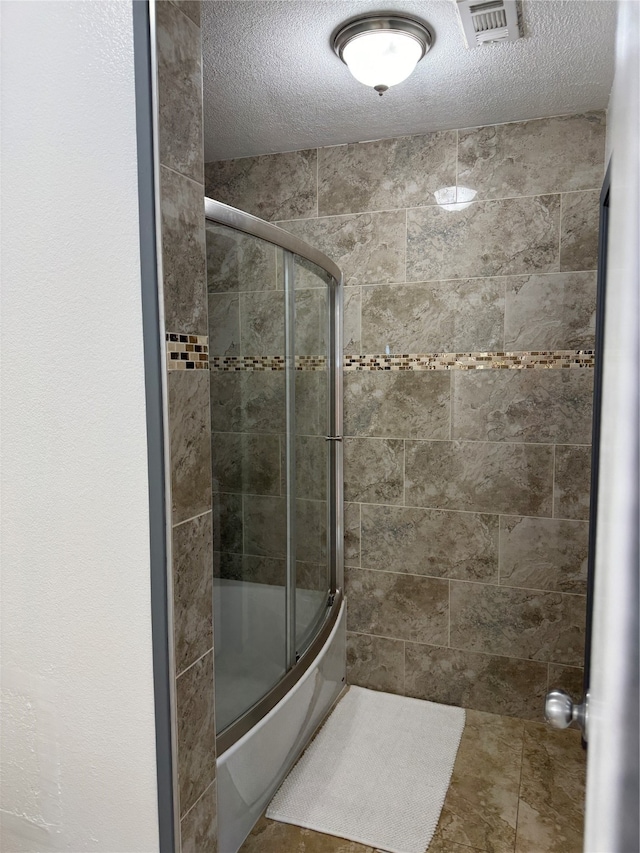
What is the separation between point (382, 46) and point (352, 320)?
1.08 meters

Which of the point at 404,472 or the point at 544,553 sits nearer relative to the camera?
the point at 544,553

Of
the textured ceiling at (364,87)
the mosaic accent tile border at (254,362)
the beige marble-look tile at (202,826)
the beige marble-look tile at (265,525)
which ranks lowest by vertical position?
the beige marble-look tile at (202,826)

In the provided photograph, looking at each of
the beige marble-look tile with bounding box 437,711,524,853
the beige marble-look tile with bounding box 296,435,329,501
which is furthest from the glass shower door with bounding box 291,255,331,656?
the beige marble-look tile with bounding box 437,711,524,853

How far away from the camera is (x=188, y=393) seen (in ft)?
4.13

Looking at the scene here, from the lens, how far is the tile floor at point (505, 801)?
1793 millimetres

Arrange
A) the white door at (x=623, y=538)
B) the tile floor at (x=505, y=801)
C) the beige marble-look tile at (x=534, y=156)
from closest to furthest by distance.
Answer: the white door at (x=623, y=538) → the tile floor at (x=505, y=801) → the beige marble-look tile at (x=534, y=156)

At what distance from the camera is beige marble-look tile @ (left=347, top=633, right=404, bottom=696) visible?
2664mm

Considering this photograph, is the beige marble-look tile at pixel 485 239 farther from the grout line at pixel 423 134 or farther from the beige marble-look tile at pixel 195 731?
the beige marble-look tile at pixel 195 731

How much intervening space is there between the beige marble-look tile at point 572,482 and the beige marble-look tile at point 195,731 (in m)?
1.59

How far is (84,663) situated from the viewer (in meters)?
1.30

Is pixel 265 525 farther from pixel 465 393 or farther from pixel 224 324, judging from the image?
pixel 465 393

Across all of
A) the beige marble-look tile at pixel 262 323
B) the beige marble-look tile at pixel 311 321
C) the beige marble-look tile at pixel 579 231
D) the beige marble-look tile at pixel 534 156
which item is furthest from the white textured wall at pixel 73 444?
the beige marble-look tile at pixel 579 231

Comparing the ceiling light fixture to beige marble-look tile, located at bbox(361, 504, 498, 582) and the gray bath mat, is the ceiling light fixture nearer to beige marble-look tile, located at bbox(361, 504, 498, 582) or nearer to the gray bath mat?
beige marble-look tile, located at bbox(361, 504, 498, 582)

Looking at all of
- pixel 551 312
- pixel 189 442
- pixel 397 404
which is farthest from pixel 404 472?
pixel 189 442
